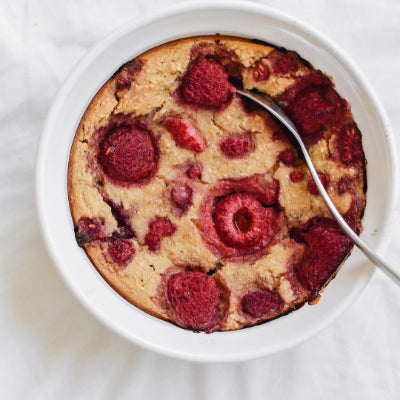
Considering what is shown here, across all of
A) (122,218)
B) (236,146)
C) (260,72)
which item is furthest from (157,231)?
(260,72)

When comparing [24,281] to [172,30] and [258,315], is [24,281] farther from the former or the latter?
[172,30]

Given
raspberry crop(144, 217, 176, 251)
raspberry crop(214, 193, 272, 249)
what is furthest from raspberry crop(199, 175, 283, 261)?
raspberry crop(144, 217, 176, 251)

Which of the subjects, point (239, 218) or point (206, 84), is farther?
point (239, 218)

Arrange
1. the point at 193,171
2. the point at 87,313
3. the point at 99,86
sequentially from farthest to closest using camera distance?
1. the point at 87,313
2. the point at 193,171
3. the point at 99,86

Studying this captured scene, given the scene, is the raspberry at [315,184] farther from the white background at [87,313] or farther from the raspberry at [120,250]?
the raspberry at [120,250]

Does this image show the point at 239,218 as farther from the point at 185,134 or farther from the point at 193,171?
the point at 185,134

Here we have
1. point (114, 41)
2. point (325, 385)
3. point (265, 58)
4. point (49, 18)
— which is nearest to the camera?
point (114, 41)

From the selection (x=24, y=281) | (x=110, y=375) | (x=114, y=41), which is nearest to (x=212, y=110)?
(x=114, y=41)
